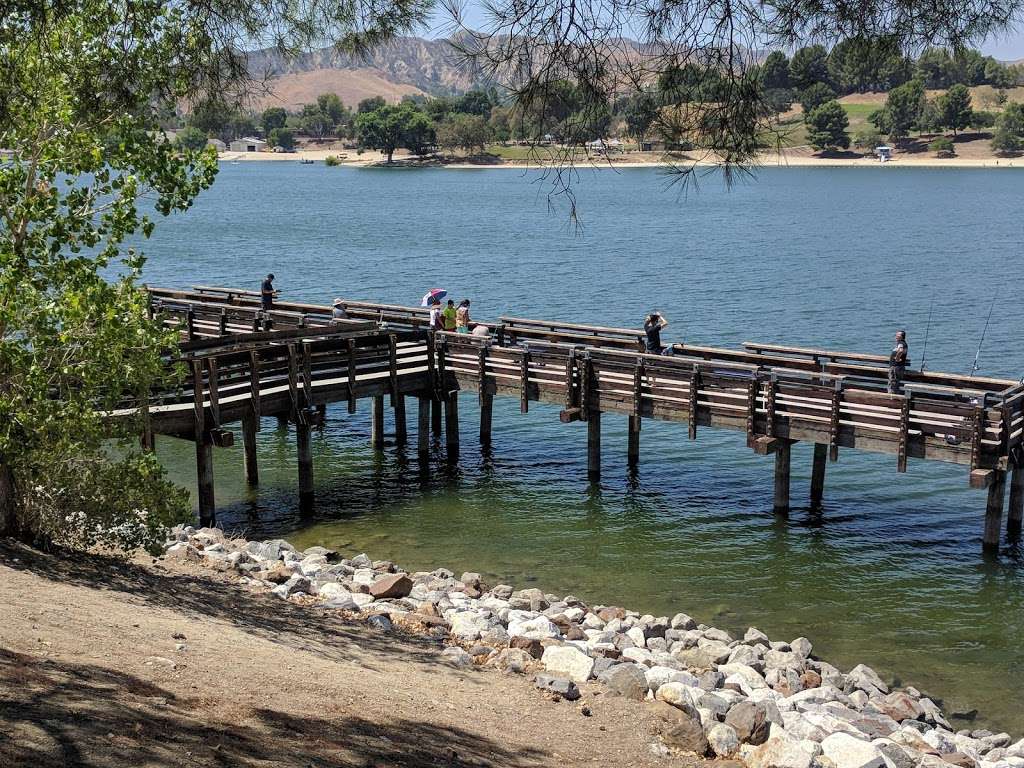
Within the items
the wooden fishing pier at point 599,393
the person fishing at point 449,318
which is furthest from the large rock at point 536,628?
the person fishing at point 449,318

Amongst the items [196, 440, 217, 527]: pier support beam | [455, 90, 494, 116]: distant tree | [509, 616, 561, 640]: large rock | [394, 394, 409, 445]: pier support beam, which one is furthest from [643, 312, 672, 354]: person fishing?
[509, 616, 561, 640]: large rock

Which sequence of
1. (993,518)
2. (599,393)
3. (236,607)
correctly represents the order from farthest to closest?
(599,393), (993,518), (236,607)

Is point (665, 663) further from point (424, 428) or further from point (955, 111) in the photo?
point (955, 111)

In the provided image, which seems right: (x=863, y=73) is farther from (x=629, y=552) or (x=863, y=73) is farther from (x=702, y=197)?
(x=702, y=197)

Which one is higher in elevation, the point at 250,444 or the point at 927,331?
the point at 250,444

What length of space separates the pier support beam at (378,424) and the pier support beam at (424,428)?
1.35 metres

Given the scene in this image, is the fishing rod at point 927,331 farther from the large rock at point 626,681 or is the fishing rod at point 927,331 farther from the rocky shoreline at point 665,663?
the large rock at point 626,681

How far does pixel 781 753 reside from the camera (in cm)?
1228

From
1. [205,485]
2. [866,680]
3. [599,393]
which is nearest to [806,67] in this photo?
[866,680]

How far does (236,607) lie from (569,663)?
15.0 feet

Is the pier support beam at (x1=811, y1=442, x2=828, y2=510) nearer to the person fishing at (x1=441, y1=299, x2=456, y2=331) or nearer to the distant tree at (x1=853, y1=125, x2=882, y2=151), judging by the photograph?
the person fishing at (x1=441, y1=299, x2=456, y2=331)

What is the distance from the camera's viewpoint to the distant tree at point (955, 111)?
6703 inches

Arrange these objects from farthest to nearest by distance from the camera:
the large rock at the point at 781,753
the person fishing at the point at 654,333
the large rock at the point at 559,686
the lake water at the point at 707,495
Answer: the person fishing at the point at 654,333, the lake water at the point at 707,495, the large rock at the point at 559,686, the large rock at the point at 781,753

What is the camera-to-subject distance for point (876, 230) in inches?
3826
